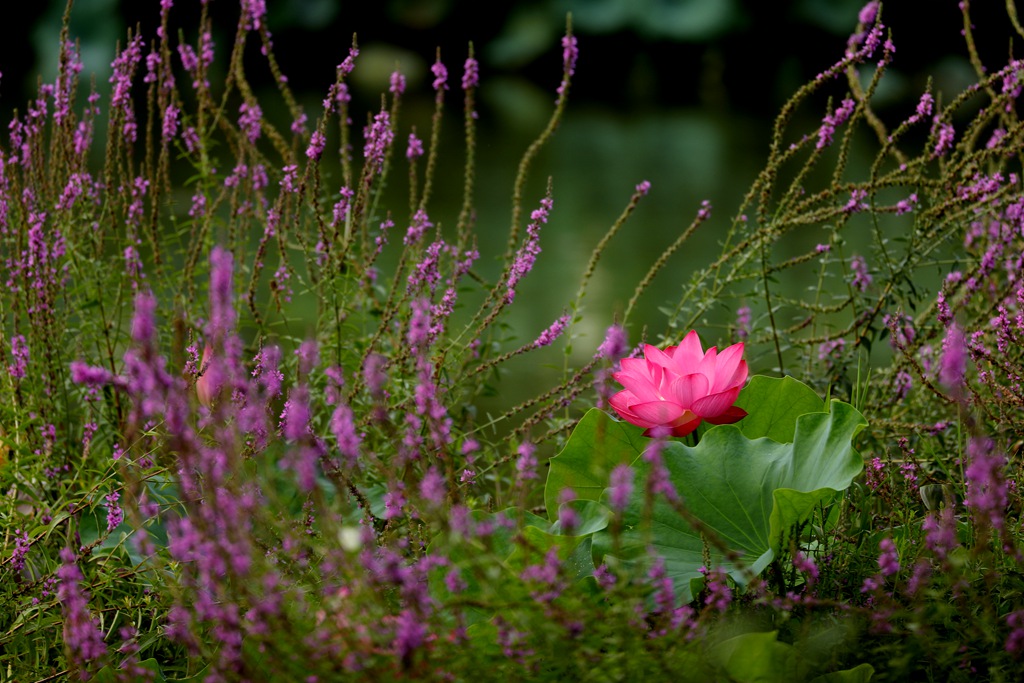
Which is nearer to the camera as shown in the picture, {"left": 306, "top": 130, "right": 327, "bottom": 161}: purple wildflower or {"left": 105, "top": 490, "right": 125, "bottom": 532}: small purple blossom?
{"left": 105, "top": 490, "right": 125, "bottom": 532}: small purple blossom

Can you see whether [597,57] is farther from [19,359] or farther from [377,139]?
[19,359]

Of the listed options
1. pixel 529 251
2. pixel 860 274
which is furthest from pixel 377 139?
pixel 860 274

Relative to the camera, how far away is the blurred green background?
8242 millimetres

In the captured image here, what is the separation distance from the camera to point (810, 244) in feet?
14.6

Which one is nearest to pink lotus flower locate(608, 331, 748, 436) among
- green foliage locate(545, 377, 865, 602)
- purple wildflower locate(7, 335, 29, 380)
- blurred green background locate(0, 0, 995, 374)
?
green foliage locate(545, 377, 865, 602)

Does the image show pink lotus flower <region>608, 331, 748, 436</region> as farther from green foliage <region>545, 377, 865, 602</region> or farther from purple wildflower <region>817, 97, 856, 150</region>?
purple wildflower <region>817, 97, 856, 150</region>

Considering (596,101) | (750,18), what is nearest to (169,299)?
(596,101)

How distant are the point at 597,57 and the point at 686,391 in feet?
42.4

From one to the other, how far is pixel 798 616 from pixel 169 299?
160cm

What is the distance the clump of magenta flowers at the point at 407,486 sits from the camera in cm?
90

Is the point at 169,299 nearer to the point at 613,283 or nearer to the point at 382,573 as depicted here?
the point at 382,573

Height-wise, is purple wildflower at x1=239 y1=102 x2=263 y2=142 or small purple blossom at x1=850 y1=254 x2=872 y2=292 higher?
purple wildflower at x1=239 y1=102 x2=263 y2=142

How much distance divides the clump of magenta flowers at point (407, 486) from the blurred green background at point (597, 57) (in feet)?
15.7

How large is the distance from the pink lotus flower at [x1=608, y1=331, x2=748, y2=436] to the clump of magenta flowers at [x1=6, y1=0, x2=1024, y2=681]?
0.09 metres
